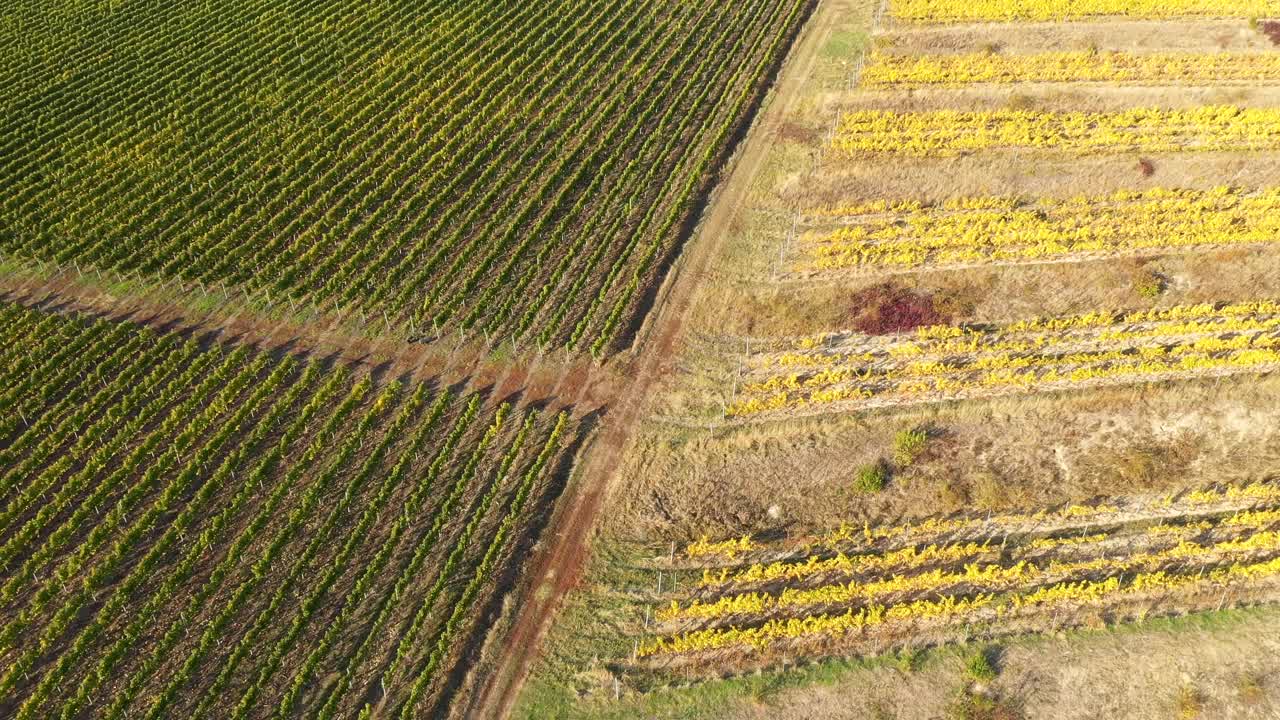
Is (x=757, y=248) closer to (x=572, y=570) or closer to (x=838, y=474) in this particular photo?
(x=838, y=474)

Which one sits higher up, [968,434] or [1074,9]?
[1074,9]

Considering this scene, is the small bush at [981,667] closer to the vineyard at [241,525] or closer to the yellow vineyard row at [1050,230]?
the vineyard at [241,525]

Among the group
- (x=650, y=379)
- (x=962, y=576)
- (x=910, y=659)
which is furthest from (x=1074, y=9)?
(x=910, y=659)

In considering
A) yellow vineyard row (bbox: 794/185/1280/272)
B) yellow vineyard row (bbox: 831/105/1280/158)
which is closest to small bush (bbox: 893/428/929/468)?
yellow vineyard row (bbox: 794/185/1280/272)

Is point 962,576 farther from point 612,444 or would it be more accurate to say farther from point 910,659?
point 612,444

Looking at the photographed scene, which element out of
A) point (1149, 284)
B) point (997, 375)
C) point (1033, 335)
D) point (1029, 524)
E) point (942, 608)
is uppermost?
point (1149, 284)

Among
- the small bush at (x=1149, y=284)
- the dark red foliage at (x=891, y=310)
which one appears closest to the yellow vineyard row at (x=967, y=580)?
the dark red foliage at (x=891, y=310)

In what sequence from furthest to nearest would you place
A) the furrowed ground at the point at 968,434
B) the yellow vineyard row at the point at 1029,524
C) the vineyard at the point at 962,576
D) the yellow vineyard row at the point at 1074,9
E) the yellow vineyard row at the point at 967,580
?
the yellow vineyard row at the point at 1074,9 → the yellow vineyard row at the point at 1029,524 → the yellow vineyard row at the point at 967,580 → the vineyard at the point at 962,576 → the furrowed ground at the point at 968,434

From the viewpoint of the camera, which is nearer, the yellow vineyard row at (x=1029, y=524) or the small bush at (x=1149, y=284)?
the yellow vineyard row at (x=1029, y=524)
